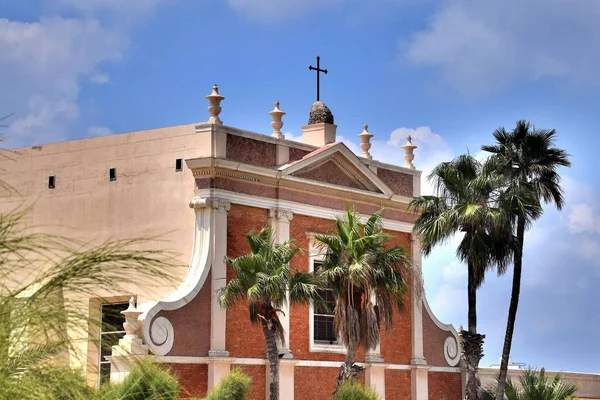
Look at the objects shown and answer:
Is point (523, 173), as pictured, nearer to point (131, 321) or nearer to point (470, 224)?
point (470, 224)

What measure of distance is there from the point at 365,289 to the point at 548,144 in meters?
8.64

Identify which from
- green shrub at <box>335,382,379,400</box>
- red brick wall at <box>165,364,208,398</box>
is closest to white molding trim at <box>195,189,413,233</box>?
red brick wall at <box>165,364,208,398</box>

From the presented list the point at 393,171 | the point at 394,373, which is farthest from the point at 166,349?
the point at 393,171

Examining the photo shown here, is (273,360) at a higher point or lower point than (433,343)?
lower

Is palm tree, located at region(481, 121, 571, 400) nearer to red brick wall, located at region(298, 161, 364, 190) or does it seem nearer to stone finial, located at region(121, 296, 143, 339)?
red brick wall, located at region(298, 161, 364, 190)

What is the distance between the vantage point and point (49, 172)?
3553 cm

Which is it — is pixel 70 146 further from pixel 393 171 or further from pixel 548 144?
pixel 548 144

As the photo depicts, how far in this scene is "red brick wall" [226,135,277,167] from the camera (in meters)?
33.3

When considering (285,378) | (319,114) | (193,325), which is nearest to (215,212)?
(193,325)

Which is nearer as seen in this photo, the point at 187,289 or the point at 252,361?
the point at 187,289

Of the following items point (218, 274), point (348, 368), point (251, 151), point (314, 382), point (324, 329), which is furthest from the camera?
point (324, 329)

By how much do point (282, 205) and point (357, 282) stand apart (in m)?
4.37

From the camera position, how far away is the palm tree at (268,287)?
96.7ft

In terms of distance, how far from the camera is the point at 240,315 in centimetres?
3297
